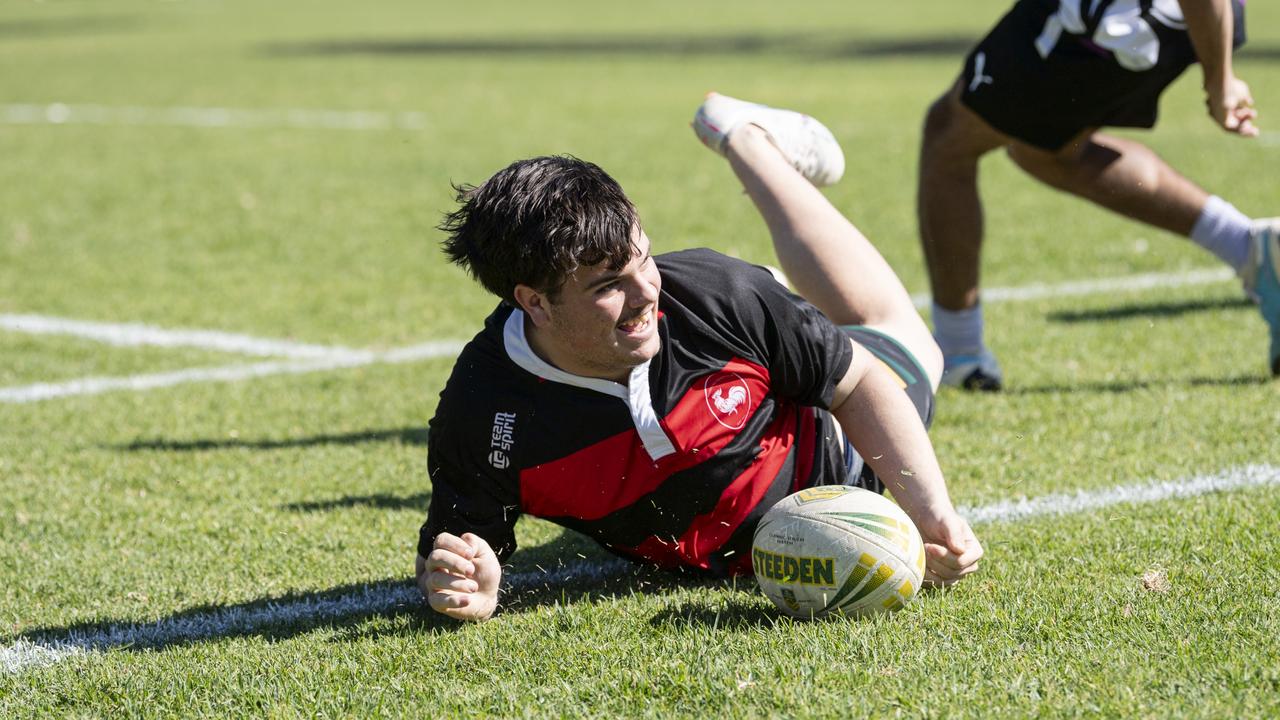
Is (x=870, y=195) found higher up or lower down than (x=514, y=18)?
higher up

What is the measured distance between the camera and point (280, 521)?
4.76m

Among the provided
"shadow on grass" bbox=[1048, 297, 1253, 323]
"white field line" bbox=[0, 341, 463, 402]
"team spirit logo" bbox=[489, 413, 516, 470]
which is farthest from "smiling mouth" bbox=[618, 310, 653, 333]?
"shadow on grass" bbox=[1048, 297, 1253, 323]

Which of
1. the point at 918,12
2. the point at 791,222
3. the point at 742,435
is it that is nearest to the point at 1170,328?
the point at 791,222

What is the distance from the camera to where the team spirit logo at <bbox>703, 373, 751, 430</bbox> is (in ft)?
12.3

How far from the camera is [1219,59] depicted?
211 inches

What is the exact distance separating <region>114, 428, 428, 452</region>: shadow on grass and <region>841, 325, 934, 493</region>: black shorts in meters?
1.94

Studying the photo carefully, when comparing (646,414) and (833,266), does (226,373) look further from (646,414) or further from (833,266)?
(646,414)

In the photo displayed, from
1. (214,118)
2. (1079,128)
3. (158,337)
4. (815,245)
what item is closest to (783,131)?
(815,245)

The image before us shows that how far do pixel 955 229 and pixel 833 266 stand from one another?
6.03 ft

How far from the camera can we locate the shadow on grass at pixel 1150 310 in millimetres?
6941

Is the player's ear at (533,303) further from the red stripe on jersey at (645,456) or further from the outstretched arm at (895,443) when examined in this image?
the outstretched arm at (895,443)

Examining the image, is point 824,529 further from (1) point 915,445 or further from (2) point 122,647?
(2) point 122,647

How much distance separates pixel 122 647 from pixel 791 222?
7.03 feet

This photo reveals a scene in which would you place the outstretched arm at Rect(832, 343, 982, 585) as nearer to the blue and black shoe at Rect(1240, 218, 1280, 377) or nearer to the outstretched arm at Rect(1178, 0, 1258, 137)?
the outstretched arm at Rect(1178, 0, 1258, 137)
